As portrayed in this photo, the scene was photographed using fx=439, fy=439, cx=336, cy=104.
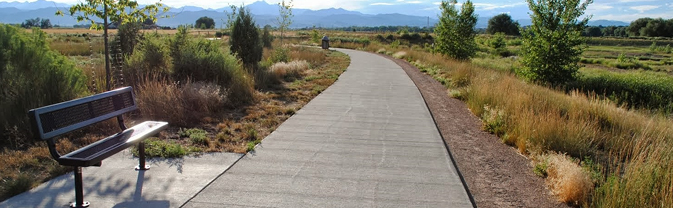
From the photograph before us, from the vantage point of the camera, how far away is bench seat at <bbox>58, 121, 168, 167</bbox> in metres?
3.62

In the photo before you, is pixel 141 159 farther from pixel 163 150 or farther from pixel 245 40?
pixel 245 40

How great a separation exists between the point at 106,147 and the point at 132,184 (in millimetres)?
471

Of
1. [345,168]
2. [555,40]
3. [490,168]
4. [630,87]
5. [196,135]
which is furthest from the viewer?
[630,87]

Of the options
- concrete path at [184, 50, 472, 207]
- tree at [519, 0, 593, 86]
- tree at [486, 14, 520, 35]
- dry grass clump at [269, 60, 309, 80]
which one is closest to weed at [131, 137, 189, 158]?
concrete path at [184, 50, 472, 207]

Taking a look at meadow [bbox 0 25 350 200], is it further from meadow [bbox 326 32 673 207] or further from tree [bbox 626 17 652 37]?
tree [bbox 626 17 652 37]

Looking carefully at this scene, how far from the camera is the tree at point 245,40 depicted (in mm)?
14633

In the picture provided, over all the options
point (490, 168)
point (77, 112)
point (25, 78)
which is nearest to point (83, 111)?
point (77, 112)

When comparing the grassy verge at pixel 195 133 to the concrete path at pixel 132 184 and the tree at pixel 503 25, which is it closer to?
the concrete path at pixel 132 184

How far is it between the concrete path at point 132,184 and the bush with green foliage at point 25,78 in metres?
1.87

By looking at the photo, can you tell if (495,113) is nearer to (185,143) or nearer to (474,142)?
(474,142)

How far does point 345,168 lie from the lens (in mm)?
5145

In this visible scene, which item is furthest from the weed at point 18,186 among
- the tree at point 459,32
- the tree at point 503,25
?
the tree at point 503,25

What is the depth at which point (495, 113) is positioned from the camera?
780 centimetres

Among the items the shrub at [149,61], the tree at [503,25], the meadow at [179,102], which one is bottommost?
the meadow at [179,102]
